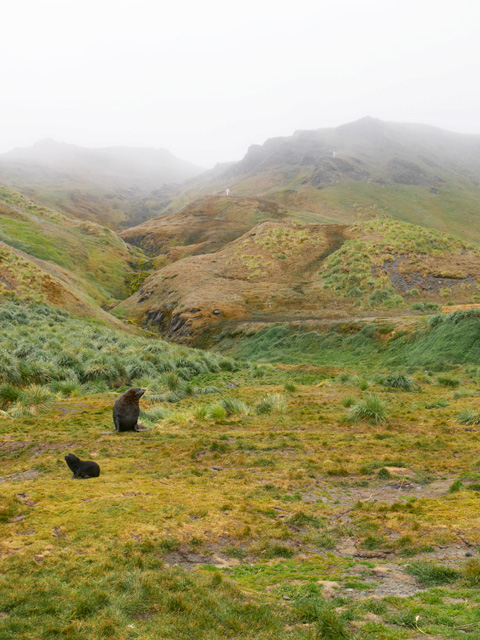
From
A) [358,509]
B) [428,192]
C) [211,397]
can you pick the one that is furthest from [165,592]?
[428,192]

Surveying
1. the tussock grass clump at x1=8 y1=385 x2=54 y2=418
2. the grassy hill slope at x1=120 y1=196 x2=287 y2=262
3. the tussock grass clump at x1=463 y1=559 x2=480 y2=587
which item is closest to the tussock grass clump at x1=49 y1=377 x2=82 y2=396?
the tussock grass clump at x1=8 y1=385 x2=54 y2=418

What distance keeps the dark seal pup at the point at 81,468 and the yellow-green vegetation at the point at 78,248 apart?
41415 mm

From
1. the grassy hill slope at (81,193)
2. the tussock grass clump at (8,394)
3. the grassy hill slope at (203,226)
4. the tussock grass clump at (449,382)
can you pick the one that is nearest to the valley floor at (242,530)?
the tussock grass clump at (8,394)

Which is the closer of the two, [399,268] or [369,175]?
[399,268]

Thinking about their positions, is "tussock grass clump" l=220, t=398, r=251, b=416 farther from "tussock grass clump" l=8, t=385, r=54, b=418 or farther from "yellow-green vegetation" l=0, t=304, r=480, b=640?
"tussock grass clump" l=8, t=385, r=54, b=418

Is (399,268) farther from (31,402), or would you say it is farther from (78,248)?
(78,248)

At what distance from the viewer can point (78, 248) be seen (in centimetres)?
5909

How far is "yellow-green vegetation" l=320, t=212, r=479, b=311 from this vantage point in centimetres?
3606

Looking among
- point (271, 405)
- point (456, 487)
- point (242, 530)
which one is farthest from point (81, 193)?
point (456, 487)

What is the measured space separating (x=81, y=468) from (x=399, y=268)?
38.9m

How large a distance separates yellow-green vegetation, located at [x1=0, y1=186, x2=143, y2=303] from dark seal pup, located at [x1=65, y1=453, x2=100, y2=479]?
4142cm

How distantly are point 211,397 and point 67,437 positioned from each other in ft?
20.6

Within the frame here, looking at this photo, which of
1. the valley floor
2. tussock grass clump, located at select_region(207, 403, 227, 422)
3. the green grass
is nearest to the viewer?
the valley floor

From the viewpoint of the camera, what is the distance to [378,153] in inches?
5138
